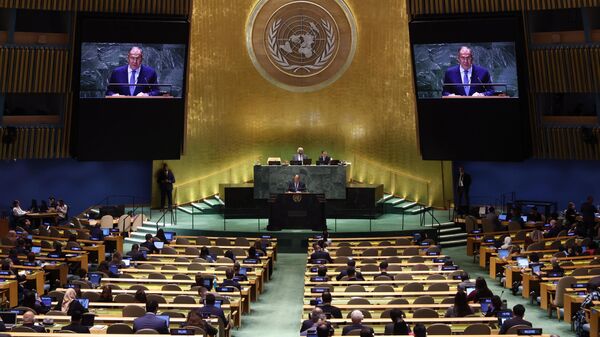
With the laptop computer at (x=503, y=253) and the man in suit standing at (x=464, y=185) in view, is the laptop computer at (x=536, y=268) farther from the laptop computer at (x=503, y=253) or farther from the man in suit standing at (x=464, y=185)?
the man in suit standing at (x=464, y=185)

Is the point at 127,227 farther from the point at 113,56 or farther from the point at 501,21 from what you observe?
the point at 501,21

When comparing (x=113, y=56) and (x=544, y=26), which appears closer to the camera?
(x=113, y=56)

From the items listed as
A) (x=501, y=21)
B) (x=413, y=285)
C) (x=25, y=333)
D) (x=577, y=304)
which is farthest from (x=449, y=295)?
(x=501, y=21)

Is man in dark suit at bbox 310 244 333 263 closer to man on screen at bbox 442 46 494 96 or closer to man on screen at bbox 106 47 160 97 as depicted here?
man on screen at bbox 442 46 494 96

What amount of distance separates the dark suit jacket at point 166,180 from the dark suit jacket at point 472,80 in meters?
9.10

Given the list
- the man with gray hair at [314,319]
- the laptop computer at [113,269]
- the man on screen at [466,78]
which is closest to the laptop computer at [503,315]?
the man with gray hair at [314,319]

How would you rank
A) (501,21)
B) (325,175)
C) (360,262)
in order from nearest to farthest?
(360,262)
(501,21)
(325,175)

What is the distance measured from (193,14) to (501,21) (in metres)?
10.0

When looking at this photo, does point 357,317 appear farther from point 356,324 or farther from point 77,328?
point 77,328

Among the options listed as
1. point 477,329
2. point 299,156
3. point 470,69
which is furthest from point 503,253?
point 299,156

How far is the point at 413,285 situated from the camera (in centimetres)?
1602

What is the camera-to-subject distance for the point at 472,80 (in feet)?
85.7

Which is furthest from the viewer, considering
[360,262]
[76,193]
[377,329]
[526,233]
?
[76,193]

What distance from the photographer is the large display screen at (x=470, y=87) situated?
2584 centimetres
